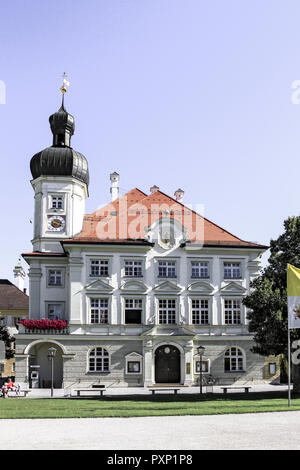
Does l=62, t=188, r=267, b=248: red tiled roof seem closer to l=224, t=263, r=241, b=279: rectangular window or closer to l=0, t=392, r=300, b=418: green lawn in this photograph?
l=224, t=263, r=241, b=279: rectangular window

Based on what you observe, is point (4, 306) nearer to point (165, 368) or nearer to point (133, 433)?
point (165, 368)

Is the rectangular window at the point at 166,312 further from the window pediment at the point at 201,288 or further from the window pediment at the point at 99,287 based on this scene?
the window pediment at the point at 99,287

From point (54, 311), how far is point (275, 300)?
20107 millimetres

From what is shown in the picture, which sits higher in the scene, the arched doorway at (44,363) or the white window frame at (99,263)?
the white window frame at (99,263)

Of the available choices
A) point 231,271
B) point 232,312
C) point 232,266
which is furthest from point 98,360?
point 232,266

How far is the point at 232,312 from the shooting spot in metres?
44.0

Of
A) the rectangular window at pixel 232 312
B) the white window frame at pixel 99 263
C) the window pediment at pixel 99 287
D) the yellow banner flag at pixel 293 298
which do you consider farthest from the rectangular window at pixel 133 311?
the yellow banner flag at pixel 293 298

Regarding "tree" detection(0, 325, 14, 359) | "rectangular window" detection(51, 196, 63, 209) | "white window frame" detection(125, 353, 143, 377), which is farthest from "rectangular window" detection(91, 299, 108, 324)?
"tree" detection(0, 325, 14, 359)

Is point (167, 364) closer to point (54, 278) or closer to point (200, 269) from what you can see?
point (200, 269)

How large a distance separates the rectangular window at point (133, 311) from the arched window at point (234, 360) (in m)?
7.32

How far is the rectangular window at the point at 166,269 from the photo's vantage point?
144ft
